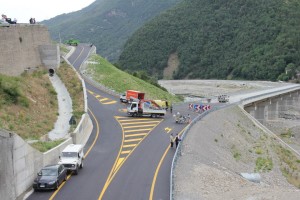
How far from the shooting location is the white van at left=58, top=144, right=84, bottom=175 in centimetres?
3375

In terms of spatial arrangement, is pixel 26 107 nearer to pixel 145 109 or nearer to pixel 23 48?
pixel 23 48

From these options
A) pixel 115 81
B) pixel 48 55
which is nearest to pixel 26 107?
pixel 48 55

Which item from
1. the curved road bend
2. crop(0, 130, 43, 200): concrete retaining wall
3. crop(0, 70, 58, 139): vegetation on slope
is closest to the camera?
crop(0, 130, 43, 200): concrete retaining wall

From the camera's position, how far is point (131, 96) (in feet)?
218

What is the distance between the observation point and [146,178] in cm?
3406

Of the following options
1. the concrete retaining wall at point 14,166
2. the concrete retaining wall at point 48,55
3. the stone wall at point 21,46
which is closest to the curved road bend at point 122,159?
the concrete retaining wall at point 14,166

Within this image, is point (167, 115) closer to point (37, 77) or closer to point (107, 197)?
point (37, 77)

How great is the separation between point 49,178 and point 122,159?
10.1 meters

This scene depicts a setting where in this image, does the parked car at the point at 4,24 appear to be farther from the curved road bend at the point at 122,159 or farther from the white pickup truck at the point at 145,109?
the white pickup truck at the point at 145,109

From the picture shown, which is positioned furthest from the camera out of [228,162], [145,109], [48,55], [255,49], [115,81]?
[255,49]

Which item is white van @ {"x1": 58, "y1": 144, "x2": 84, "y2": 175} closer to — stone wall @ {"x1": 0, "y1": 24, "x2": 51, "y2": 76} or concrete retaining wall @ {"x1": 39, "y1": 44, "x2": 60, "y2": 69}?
stone wall @ {"x1": 0, "y1": 24, "x2": 51, "y2": 76}

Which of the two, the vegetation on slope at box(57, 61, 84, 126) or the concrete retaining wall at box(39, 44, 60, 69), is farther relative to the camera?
the concrete retaining wall at box(39, 44, 60, 69)

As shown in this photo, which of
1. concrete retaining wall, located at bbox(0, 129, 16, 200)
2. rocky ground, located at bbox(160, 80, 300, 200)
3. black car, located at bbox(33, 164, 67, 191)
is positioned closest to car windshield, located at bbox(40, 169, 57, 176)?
black car, located at bbox(33, 164, 67, 191)

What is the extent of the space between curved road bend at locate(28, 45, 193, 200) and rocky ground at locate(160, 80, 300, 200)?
174 centimetres
